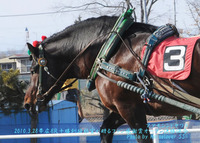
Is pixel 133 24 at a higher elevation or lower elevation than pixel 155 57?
higher

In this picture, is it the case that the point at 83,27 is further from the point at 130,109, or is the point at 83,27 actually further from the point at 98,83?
the point at 130,109

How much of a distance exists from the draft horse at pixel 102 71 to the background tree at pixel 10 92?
4993 mm

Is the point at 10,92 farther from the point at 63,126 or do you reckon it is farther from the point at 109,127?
the point at 109,127

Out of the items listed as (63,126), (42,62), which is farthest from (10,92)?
(42,62)

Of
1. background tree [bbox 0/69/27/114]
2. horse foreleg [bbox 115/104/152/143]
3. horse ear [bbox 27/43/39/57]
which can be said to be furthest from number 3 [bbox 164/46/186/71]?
background tree [bbox 0/69/27/114]

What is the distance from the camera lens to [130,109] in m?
3.27

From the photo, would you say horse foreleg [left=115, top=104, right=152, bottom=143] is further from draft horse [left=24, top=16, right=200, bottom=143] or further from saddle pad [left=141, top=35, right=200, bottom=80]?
saddle pad [left=141, top=35, right=200, bottom=80]

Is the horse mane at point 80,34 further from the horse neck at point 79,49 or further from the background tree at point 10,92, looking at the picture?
the background tree at point 10,92

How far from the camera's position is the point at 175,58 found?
9.82ft

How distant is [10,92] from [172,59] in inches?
265

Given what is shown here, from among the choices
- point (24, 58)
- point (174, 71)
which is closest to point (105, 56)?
point (174, 71)

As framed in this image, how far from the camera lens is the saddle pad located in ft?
9.61

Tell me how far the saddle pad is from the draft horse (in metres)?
0.06

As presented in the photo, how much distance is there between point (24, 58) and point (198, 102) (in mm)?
39238
